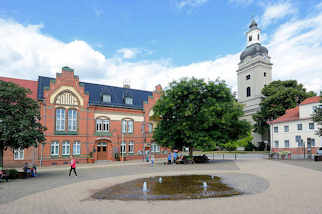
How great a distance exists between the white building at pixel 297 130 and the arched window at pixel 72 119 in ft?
123

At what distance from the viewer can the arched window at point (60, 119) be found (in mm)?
33322

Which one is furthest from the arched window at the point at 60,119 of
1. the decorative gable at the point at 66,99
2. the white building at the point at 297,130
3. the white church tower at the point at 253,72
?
the white church tower at the point at 253,72

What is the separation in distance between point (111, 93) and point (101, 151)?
10.2m

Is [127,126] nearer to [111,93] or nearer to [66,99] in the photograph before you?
[111,93]

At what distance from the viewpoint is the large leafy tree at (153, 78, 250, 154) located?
28.6 m

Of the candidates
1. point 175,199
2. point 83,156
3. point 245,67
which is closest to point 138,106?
point 83,156

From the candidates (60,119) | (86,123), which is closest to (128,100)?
(86,123)

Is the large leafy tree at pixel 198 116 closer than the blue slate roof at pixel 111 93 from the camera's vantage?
Yes

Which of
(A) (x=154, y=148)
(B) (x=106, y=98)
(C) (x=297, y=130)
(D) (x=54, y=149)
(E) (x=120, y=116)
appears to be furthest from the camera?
(C) (x=297, y=130)

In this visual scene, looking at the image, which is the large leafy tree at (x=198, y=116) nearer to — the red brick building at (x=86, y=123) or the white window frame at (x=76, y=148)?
the red brick building at (x=86, y=123)

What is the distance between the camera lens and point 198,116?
95.4 ft

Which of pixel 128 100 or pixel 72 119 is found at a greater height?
pixel 128 100

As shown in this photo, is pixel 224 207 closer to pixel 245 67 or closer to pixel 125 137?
pixel 125 137

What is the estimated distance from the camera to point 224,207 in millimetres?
9016
